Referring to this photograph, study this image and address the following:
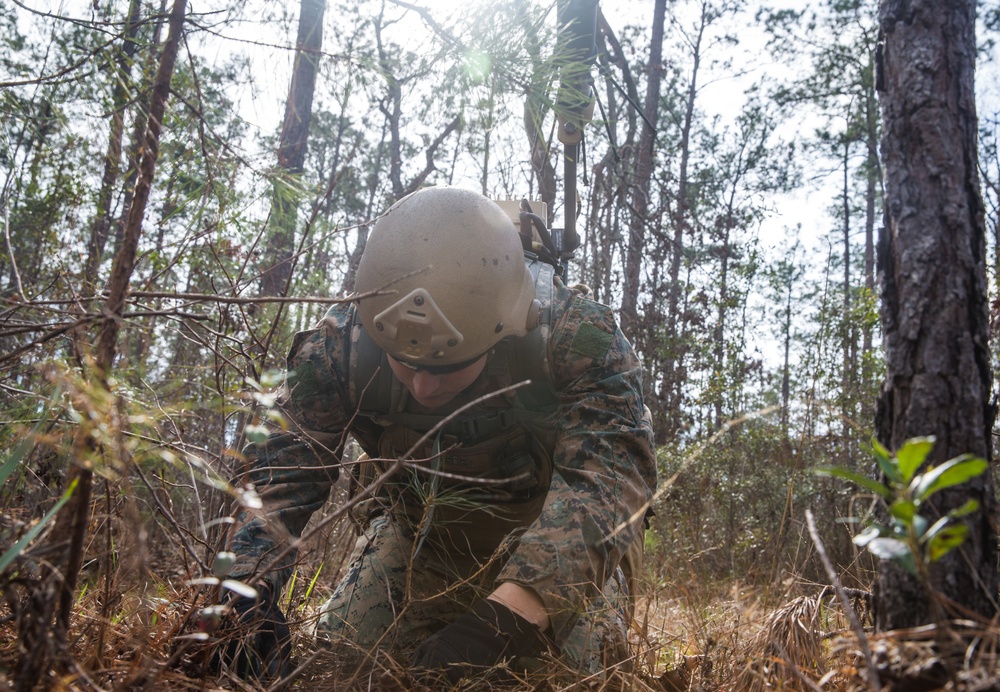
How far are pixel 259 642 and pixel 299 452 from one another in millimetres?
654

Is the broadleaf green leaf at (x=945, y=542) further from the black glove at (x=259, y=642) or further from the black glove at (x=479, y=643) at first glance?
the black glove at (x=259, y=642)

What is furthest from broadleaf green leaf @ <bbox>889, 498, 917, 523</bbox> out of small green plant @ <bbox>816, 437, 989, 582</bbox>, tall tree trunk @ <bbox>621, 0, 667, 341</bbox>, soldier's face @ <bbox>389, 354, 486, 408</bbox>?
tall tree trunk @ <bbox>621, 0, 667, 341</bbox>

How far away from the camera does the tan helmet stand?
2.12 m

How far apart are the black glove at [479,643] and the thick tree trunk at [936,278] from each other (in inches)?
35.2

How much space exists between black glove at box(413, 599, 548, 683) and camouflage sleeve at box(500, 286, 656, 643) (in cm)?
9

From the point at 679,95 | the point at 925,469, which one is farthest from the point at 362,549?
the point at 679,95

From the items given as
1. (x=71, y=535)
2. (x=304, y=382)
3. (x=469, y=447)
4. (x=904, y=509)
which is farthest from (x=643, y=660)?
(x=71, y=535)

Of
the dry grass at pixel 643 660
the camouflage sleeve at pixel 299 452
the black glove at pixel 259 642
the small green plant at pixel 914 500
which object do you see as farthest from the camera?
the camouflage sleeve at pixel 299 452

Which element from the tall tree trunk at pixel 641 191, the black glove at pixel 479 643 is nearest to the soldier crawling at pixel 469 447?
the black glove at pixel 479 643

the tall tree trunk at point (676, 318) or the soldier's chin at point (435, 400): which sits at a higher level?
the tall tree trunk at point (676, 318)

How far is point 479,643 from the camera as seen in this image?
6.18 ft

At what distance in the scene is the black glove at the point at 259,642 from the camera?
1.74m

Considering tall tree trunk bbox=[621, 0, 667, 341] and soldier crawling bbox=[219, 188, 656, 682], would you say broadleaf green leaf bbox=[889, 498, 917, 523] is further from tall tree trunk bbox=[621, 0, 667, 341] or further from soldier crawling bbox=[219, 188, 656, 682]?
tall tree trunk bbox=[621, 0, 667, 341]

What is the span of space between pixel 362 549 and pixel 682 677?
4.45 feet
